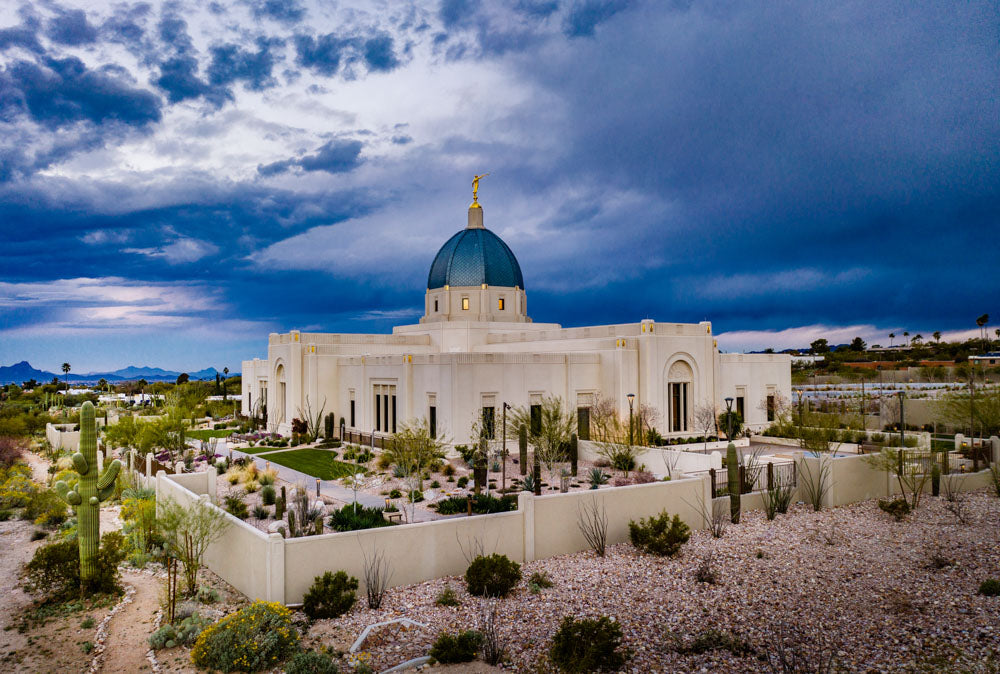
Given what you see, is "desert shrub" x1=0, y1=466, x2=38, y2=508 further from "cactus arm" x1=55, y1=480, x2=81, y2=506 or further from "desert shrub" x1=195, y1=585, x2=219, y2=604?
"desert shrub" x1=195, y1=585, x2=219, y2=604

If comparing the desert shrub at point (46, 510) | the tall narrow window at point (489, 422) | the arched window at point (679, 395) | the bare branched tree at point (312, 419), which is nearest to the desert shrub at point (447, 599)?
the desert shrub at point (46, 510)

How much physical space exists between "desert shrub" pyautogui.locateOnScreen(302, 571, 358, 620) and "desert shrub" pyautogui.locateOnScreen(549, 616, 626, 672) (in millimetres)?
3946

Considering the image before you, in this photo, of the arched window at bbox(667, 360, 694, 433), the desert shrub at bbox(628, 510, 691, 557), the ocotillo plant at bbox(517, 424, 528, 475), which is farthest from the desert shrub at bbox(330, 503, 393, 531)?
the arched window at bbox(667, 360, 694, 433)

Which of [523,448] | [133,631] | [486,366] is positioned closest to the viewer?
[133,631]

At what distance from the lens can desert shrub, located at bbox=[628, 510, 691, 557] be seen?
1469 centimetres

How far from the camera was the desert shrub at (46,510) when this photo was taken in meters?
19.1

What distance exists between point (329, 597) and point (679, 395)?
22.1 metres

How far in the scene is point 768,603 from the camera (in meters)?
11.9

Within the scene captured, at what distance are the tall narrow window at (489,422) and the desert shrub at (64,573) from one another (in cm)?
1499

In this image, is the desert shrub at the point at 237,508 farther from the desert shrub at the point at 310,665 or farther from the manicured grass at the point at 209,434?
the manicured grass at the point at 209,434

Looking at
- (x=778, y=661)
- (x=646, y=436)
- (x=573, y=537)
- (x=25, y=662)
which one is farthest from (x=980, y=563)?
(x=25, y=662)

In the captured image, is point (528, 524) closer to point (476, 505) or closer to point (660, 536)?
point (660, 536)

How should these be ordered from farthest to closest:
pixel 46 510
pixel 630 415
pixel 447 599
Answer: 1. pixel 630 415
2. pixel 46 510
3. pixel 447 599

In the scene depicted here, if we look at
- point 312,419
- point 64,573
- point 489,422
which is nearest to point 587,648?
point 64,573
